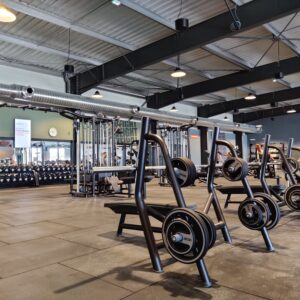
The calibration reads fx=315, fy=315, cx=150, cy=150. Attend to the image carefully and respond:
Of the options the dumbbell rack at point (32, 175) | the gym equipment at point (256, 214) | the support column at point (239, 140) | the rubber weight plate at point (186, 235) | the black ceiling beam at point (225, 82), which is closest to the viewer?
the rubber weight plate at point (186, 235)

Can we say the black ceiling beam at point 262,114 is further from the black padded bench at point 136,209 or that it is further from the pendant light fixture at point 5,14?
the black padded bench at point 136,209

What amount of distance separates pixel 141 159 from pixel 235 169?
1121mm

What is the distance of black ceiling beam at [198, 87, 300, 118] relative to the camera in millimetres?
14434

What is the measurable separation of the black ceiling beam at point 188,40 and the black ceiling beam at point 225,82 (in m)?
4.11

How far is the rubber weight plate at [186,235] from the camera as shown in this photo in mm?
2139

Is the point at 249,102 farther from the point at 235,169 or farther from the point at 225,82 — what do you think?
the point at 235,169

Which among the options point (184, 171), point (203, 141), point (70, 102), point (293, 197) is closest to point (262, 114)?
point (203, 141)

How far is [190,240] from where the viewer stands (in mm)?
2170

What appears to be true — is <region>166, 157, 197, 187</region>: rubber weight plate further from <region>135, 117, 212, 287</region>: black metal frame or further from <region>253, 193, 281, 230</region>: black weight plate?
<region>253, 193, 281, 230</region>: black weight plate

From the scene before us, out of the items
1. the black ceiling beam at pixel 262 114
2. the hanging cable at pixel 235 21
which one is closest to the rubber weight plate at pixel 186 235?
the hanging cable at pixel 235 21

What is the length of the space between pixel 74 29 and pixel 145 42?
2111 millimetres

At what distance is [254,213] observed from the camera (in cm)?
325

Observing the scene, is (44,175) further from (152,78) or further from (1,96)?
(152,78)

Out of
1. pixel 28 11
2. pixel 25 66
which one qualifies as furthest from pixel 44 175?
pixel 28 11
